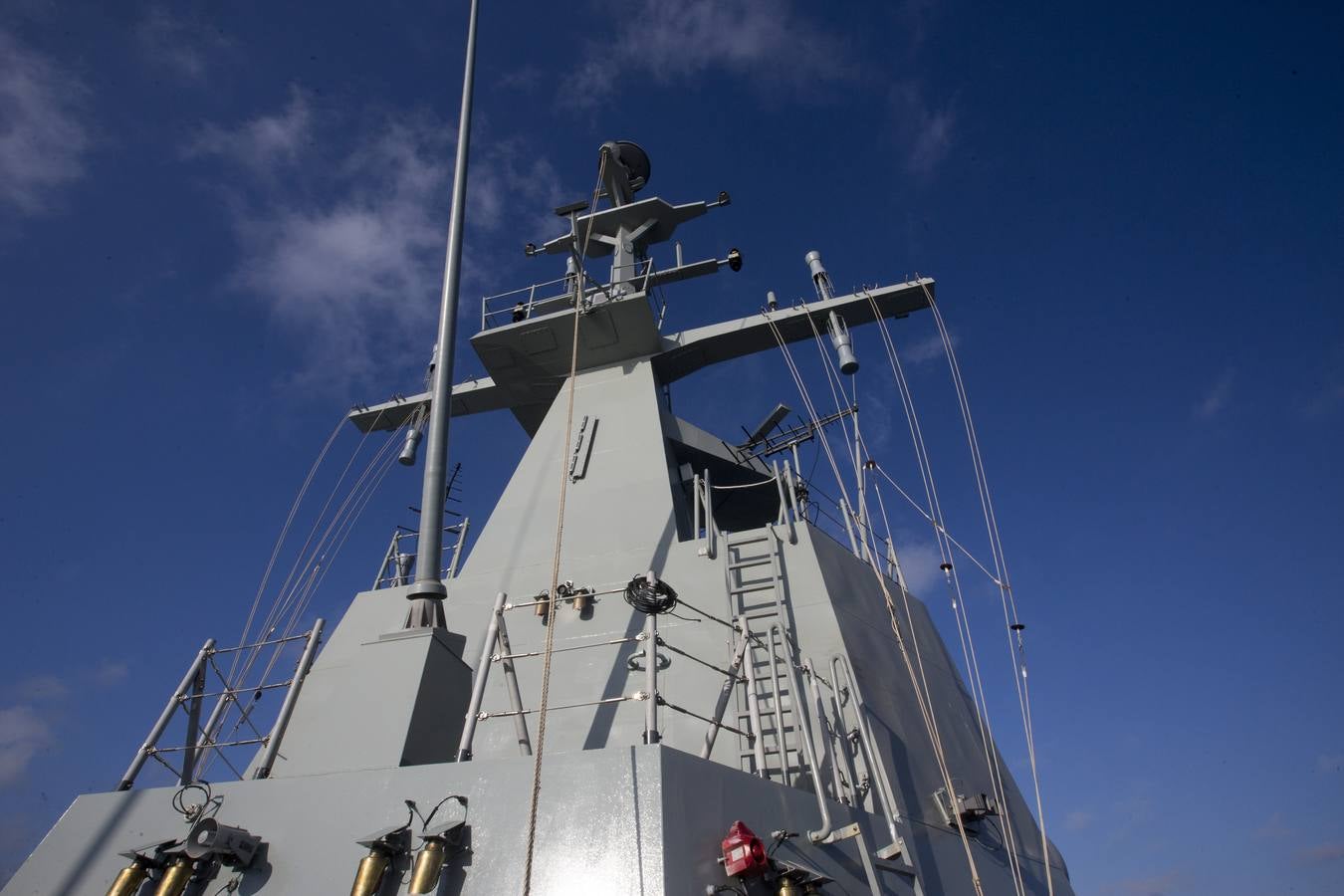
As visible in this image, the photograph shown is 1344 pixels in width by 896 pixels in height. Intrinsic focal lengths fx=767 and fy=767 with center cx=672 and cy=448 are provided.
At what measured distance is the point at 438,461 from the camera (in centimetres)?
499

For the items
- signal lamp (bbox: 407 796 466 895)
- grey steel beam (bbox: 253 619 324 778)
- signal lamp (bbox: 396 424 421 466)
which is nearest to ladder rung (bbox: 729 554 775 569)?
grey steel beam (bbox: 253 619 324 778)

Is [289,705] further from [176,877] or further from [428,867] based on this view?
[428,867]

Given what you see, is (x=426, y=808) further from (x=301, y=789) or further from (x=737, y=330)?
(x=737, y=330)

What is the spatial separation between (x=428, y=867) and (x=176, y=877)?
4.31 ft

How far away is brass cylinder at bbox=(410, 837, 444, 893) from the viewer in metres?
3.14

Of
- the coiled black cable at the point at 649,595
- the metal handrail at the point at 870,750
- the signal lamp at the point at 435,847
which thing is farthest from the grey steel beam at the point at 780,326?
the signal lamp at the point at 435,847

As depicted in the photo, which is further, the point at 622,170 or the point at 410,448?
the point at 622,170

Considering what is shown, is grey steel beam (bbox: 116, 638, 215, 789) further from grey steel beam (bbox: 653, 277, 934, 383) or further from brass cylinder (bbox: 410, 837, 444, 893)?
grey steel beam (bbox: 653, 277, 934, 383)

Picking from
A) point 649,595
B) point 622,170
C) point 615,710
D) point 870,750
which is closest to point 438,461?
point 649,595

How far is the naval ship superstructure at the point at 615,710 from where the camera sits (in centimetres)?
337

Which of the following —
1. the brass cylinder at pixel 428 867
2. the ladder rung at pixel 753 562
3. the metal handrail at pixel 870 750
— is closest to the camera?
the brass cylinder at pixel 428 867

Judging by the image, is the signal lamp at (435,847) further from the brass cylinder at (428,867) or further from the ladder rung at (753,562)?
the ladder rung at (753,562)

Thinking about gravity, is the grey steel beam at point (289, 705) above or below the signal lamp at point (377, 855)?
above

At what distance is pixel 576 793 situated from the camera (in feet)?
11.0
